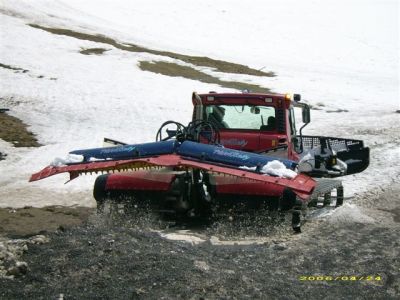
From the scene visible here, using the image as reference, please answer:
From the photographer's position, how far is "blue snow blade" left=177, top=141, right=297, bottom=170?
7844 millimetres

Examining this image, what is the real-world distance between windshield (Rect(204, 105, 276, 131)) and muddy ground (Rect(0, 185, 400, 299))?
263 cm

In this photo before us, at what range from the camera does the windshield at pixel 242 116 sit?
10523 millimetres

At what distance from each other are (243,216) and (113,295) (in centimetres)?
361

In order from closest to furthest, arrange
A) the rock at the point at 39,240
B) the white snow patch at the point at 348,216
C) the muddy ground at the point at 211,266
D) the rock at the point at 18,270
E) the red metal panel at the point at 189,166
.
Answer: the muddy ground at the point at 211,266
the rock at the point at 18,270
the rock at the point at 39,240
the red metal panel at the point at 189,166
the white snow patch at the point at 348,216

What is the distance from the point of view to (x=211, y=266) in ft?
20.6

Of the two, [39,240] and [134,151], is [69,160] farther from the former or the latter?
[39,240]

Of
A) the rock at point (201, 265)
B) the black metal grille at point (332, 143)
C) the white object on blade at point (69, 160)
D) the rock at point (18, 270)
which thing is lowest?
the rock at point (18, 270)

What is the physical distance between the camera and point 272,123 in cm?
1048

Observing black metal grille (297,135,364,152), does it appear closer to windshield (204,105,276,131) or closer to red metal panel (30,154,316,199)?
windshield (204,105,276,131)

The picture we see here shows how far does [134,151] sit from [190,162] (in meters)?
0.91

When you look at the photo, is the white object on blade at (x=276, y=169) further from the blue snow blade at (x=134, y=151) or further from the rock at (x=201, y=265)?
the rock at (x=201, y=265)

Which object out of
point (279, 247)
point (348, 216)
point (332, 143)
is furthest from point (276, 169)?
point (332, 143)
